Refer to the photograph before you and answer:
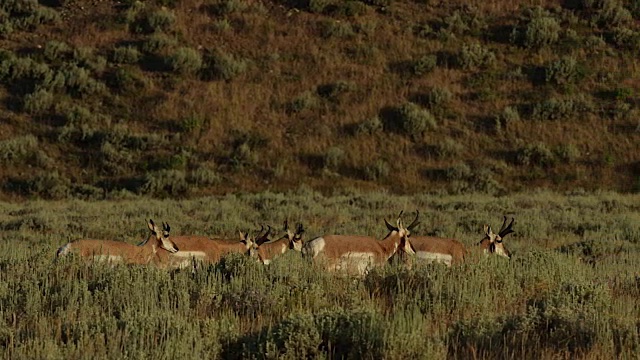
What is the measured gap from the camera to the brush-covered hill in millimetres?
27125

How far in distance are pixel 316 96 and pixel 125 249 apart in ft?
60.3

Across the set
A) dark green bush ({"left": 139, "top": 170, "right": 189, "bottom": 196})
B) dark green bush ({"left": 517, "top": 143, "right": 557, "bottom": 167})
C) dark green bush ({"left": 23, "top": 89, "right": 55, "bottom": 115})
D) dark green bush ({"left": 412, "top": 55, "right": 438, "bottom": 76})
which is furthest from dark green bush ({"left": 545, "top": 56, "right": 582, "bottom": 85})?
dark green bush ({"left": 23, "top": 89, "right": 55, "bottom": 115})

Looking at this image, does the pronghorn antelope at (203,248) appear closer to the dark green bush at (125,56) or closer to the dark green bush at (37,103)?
the dark green bush at (37,103)

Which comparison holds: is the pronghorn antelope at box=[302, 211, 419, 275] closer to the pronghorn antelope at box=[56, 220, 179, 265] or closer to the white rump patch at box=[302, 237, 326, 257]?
the white rump patch at box=[302, 237, 326, 257]

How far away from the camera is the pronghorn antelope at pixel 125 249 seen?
11.8 metres

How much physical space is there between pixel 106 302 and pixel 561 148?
74.7ft

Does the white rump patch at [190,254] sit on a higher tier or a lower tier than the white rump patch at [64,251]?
lower

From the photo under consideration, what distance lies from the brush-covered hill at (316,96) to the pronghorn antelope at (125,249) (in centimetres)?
1260

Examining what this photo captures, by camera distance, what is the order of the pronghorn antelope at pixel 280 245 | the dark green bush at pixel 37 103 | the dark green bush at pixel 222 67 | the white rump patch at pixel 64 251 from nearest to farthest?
the white rump patch at pixel 64 251 < the pronghorn antelope at pixel 280 245 < the dark green bush at pixel 37 103 < the dark green bush at pixel 222 67

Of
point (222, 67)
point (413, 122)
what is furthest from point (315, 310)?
point (222, 67)

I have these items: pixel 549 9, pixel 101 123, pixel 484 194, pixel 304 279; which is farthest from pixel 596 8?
pixel 304 279

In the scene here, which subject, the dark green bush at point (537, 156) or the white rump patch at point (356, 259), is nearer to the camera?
the white rump patch at point (356, 259)

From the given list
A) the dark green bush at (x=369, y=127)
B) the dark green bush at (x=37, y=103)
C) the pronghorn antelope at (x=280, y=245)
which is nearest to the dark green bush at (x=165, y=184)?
the dark green bush at (x=37, y=103)

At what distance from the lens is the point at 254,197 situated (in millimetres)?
24359
